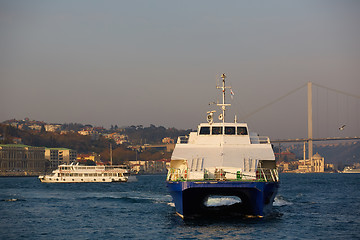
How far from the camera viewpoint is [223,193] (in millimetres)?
41906

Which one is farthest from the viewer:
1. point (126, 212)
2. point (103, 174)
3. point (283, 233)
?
point (103, 174)

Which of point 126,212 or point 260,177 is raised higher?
point 260,177

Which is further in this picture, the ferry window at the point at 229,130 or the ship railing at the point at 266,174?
the ferry window at the point at 229,130

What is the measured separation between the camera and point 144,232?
3700 centimetres

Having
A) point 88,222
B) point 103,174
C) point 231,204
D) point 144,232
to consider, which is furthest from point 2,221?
point 103,174

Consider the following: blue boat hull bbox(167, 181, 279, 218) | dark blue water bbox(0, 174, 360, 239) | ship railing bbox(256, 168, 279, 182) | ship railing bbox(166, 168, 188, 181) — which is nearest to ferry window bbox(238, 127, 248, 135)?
ship railing bbox(256, 168, 279, 182)

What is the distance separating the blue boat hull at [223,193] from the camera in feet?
124

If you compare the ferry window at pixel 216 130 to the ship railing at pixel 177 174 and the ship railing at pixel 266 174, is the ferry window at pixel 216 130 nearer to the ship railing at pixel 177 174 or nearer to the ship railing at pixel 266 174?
the ship railing at pixel 177 174

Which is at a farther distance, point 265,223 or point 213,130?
point 213,130

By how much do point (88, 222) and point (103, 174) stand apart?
310 ft

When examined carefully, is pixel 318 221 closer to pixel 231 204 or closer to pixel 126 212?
pixel 231 204

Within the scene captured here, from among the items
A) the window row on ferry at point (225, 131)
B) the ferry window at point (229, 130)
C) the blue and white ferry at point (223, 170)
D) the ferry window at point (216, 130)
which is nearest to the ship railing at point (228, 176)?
the blue and white ferry at point (223, 170)

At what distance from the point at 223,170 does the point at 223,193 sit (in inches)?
70.0

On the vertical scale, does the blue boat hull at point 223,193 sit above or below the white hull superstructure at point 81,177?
above
